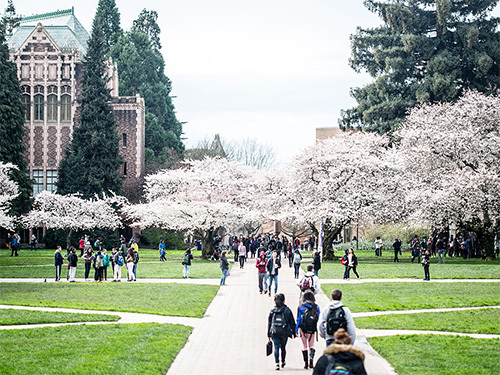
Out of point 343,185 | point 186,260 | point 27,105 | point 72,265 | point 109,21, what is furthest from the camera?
point 109,21

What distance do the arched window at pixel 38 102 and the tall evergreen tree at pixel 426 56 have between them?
106 ft

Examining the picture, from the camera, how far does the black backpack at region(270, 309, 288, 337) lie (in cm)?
1359

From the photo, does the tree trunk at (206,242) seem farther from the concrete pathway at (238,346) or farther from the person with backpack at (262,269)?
the concrete pathway at (238,346)

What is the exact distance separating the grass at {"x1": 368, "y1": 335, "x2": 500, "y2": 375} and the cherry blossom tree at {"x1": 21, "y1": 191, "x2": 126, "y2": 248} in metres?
50.9

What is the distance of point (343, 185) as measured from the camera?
54.7 metres

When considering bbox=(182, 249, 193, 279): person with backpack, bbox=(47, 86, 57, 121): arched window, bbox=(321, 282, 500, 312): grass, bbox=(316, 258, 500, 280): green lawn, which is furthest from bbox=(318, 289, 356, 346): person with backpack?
bbox=(47, 86, 57, 121): arched window

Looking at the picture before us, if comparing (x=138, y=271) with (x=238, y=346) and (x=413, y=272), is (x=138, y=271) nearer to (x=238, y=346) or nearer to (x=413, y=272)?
(x=413, y=272)

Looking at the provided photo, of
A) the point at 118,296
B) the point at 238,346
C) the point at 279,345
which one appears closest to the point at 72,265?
the point at 118,296

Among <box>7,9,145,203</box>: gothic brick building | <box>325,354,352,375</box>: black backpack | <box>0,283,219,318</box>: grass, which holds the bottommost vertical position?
<box>0,283,219,318</box>: grass

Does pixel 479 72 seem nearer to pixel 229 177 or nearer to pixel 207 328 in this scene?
pixel 229 177

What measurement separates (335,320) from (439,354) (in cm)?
421

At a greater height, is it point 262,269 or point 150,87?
point 150,87

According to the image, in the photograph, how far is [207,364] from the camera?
13.9m

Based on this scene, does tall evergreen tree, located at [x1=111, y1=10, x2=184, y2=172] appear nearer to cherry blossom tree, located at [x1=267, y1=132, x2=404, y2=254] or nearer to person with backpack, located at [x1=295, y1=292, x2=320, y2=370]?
cherry blossom tree, located at [x1=267, y1=132, x2=404, y2=254]
